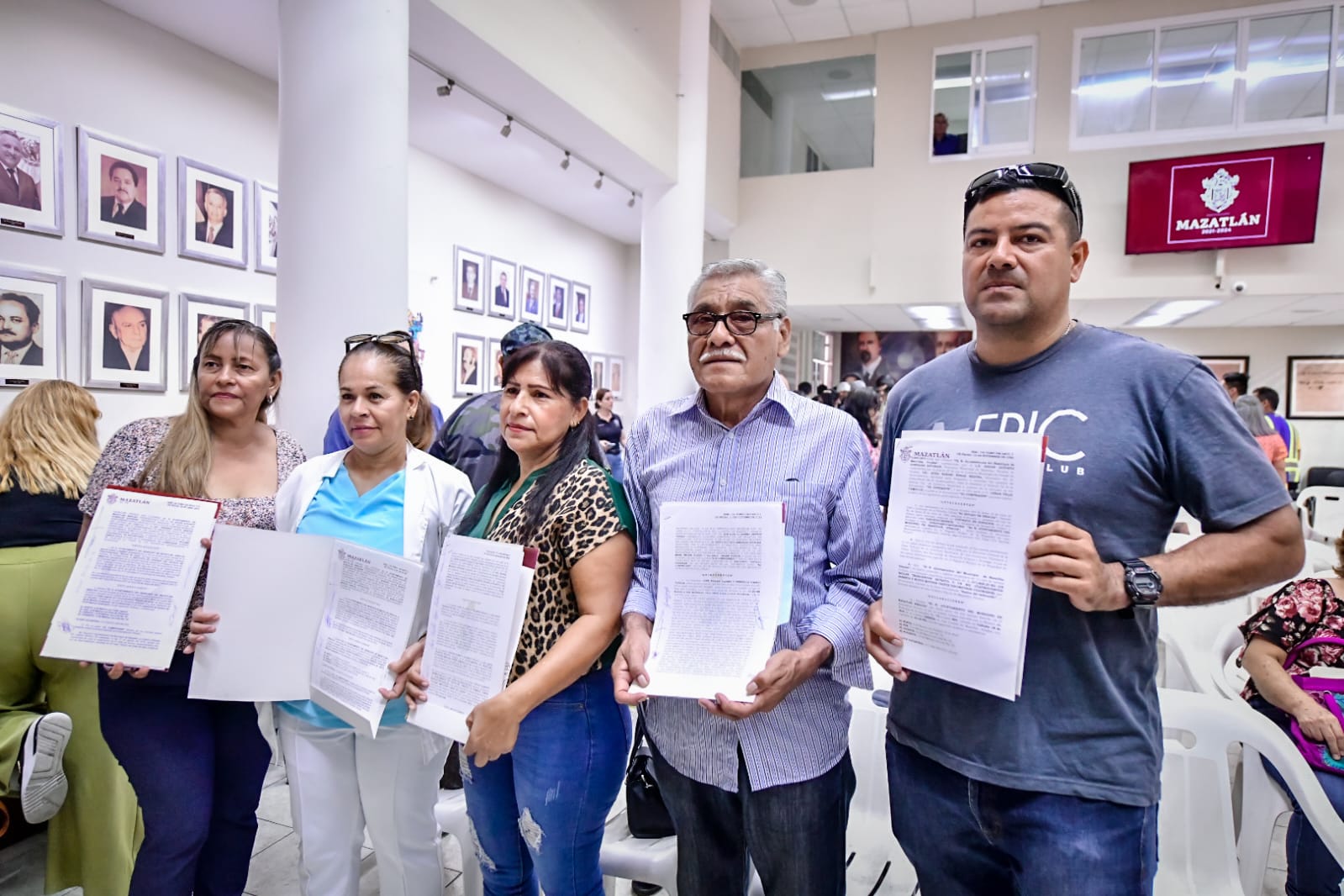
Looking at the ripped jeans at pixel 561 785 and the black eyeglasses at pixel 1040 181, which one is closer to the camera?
the black eyeglasses at pixel 1040 181

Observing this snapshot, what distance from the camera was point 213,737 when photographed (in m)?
1.79

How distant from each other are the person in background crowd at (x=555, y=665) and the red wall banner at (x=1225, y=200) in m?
8.67

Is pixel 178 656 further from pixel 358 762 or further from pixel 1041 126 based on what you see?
pixel 1041 126

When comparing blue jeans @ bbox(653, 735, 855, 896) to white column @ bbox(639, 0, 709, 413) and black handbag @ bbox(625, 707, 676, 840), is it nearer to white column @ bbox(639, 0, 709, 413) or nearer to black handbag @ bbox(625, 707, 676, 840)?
black handbag @ bbox(625, 707, 676, 840)

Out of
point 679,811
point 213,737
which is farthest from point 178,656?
point 679,811

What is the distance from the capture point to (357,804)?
1.73 meters

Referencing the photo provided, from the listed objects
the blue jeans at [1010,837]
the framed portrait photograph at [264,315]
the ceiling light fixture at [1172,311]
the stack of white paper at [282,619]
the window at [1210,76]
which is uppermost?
the window at [1210,76]

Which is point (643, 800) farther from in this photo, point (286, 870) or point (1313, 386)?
point (1313, 386)

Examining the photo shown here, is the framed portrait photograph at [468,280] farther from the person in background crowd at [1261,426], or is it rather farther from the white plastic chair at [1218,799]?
the person in background crowd at [1261,426]

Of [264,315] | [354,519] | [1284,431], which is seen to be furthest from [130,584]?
[1284,431]

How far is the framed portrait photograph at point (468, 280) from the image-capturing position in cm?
684

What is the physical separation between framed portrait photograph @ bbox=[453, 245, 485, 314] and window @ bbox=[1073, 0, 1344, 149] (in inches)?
264

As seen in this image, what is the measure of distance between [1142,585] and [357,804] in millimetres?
1671

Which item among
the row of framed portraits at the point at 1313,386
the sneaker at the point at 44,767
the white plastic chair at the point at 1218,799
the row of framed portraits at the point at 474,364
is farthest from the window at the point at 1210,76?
the sneaker at the point at 44,767
